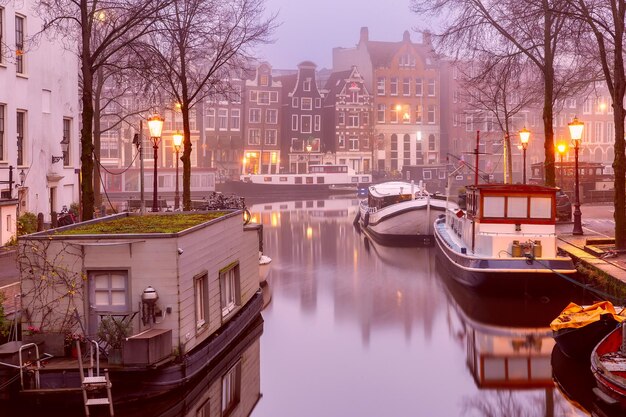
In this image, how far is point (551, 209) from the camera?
23.8 meters

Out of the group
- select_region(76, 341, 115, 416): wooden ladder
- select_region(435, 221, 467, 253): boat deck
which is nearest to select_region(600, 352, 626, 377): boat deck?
select_region(76, 341, 115, 416): wooden ladder

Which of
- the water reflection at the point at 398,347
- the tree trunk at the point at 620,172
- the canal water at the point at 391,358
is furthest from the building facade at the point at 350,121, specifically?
the tree trunk at the point at 620,172

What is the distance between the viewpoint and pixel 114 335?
13328 mm

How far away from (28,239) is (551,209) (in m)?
15.0

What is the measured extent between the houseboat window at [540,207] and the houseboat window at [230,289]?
9.21 m

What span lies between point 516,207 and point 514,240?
995 millimetres

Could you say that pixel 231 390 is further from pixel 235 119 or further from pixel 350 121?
pixel 350 121

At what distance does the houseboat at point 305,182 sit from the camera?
80062 mm

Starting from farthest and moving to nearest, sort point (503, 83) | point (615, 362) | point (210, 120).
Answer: point (210, 120)
point (503, 83)
point (615, 362)

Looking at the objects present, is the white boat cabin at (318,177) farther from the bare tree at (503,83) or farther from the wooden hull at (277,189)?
the bare tree at (503,83)

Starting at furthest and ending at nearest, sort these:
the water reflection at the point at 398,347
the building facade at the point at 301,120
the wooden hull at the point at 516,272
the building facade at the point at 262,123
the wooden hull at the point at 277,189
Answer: the building facade at the point at 301,120 < the building facade at the point at 262,123 < the wooden hull at the point at 277,189 < the wooden hull at the point at 516,272 < the water reflection at the point at 398,347

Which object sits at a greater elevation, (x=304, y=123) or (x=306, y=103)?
(x=306, y=103)

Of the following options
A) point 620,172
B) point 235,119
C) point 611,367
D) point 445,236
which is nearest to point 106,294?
point 611,367

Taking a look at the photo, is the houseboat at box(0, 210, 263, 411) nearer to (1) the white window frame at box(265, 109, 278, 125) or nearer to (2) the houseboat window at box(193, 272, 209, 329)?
(2) the houseboat window at box(193, 272, 209, 329)
